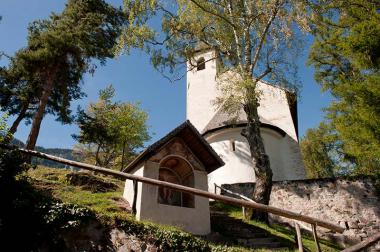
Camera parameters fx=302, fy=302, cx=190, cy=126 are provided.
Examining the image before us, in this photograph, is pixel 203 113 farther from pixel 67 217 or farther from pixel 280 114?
pixel 67 217

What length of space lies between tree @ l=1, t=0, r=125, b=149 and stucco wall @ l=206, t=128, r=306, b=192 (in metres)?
9.01

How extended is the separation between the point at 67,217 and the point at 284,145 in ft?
52.5

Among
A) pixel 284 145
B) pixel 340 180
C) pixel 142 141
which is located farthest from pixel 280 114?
pixel 142 141

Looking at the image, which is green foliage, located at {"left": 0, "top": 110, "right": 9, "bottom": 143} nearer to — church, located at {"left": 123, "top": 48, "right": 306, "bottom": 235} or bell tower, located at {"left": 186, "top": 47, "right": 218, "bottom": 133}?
church, located at {"left": 123, "top": 48, "right": 306, "bottom": 235}

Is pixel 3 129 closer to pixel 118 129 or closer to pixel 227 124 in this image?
pixel 227 124

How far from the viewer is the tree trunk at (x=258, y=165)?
12.1 m

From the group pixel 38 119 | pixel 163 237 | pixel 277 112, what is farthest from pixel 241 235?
pixel 277 112

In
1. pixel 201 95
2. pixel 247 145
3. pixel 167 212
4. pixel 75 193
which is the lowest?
pixel 167 212

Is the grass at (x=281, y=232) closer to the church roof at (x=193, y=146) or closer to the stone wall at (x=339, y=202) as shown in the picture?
the stone wall at (x=339, y=202)

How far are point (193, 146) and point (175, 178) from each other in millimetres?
1428

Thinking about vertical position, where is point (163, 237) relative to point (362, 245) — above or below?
above

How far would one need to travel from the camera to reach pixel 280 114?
72.1 feet

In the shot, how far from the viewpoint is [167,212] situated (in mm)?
9883

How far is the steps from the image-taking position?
9414 millimetres
